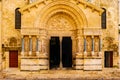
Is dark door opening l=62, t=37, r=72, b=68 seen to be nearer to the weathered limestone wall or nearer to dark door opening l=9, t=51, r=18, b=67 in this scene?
the weathered limestone wall

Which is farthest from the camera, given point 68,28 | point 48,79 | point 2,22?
point 2,22

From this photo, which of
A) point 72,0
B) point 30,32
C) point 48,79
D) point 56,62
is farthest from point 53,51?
point 48,79

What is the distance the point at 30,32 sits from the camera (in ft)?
86.1

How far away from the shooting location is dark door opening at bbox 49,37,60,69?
28.0 m

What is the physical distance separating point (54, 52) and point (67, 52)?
122 centimetres

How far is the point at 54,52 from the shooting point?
2811 cm

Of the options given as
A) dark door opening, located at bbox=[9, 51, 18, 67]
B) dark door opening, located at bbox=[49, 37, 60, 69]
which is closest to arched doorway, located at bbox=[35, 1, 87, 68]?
dark door opening, located at bbox=[49, 37, 60, 69]

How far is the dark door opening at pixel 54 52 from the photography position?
91.9ft

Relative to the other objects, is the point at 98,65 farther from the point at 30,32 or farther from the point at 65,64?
the point at 30,32

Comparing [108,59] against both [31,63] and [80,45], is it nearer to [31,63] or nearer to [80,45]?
[80,45]

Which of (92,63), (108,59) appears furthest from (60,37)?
(108,59)

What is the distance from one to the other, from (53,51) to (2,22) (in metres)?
6.00

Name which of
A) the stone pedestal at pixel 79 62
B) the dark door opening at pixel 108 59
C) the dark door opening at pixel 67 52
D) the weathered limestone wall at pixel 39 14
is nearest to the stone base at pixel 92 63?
the stone pedestal at pixel 79 62

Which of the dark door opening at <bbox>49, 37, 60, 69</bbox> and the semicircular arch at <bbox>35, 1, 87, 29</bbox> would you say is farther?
the dark door opening at <bbox>49, 37, 60, 69</bbox>
